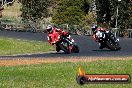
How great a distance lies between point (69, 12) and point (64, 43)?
40114mm

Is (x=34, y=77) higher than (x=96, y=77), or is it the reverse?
(x=96, y=77)

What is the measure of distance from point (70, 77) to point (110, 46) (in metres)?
18.0

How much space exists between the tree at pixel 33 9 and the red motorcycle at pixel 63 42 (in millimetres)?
41559

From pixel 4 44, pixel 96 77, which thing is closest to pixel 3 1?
pixel 4 44

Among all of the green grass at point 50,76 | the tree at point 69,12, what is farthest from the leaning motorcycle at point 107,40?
the tree at point 69,12

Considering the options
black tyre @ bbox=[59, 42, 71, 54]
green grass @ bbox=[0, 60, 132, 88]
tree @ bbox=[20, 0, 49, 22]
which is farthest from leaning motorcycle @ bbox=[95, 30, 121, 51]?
tree @ bbox=[20, 0, 49, 22]

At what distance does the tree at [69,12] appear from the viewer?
233 feet

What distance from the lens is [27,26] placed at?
216ft

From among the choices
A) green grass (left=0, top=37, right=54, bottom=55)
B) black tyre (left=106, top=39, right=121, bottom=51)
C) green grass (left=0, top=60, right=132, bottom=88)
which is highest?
green grass (left=0, top=60, right=132, bottom=88)

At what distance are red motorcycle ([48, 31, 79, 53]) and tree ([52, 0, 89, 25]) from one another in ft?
125

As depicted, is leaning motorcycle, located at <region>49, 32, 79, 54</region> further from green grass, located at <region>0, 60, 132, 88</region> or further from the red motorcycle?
green grass, located at <region>0, 60, 132, 88</region>

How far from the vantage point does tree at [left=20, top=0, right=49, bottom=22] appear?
73938mm

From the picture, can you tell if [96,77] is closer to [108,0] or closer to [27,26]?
[27,26]

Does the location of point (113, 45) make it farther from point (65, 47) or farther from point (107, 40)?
point (65, 47)
